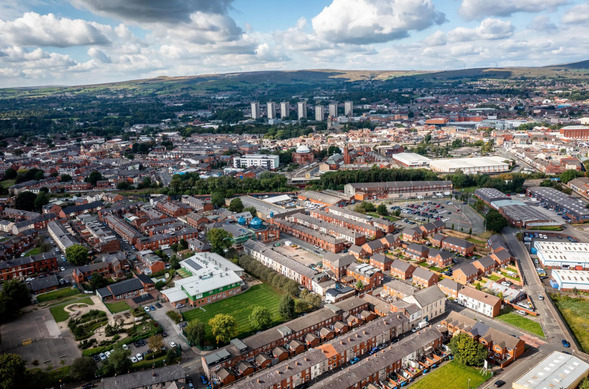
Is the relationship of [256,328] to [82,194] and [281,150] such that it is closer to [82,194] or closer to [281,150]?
[82,194]

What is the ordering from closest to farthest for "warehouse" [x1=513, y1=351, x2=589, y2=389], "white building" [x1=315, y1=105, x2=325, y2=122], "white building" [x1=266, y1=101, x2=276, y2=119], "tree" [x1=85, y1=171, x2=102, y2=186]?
"warehouse" [x1=513, y1=351, x2=589, y2=389]
"tree" [x1=85, y1=171, x2=102, y2=186]
"white building" [x1=315, y1=105, x2=325, y2=122]
"white building" [x1=266, y1=101, x2=276, y2=119]

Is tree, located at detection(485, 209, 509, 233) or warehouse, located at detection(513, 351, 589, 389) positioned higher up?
tree, located at detection(485, 209, 509, 233)

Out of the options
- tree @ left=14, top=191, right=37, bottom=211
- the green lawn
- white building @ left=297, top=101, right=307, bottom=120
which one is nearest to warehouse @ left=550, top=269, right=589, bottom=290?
the green lawn

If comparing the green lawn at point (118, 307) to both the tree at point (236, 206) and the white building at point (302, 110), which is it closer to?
the tree at point (236, 206)

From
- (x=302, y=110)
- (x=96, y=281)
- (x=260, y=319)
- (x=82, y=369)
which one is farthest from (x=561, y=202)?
(x=302, y=110)

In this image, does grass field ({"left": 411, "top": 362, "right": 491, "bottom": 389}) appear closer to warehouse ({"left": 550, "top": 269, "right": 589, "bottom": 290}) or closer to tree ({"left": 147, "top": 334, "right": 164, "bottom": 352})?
warehouse ({"left": 550, "top": 269, "right": 589, "bottom": 290})

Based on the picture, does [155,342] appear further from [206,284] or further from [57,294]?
[57,294]
